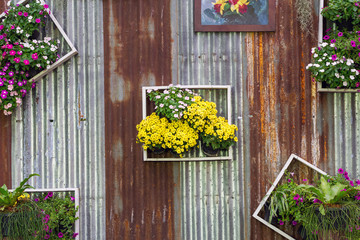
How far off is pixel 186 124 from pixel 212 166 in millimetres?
744

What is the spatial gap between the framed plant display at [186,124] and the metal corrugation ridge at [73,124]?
72 centimetres

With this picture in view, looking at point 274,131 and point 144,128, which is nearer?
point 144,128

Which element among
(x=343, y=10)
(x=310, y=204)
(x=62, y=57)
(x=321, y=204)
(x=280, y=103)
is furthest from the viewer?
(x=280, y=103)

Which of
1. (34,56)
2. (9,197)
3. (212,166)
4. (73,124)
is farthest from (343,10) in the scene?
(9,197)

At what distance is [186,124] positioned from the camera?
5711 mm

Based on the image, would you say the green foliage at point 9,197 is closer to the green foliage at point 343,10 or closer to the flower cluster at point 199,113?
the flower cluster at point 199,113

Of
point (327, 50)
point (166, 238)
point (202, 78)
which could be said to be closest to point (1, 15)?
point (202, 78)

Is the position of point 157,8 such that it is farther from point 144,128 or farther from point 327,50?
point 327,50

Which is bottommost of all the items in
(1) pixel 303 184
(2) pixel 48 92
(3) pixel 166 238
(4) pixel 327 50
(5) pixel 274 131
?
(3) pixel 166 238

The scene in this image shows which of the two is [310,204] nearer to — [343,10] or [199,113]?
[199,113]

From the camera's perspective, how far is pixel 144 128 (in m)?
5.67

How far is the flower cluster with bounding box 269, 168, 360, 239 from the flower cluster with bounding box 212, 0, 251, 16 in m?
2.36

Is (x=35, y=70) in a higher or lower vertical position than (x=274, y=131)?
higher

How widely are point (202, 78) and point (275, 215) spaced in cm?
203
